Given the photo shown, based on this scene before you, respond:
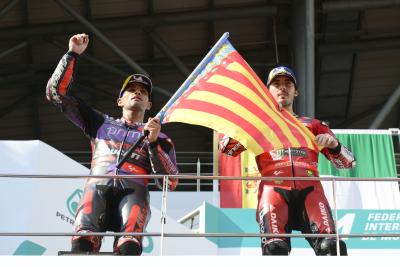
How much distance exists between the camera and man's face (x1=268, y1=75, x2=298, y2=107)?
597 cm

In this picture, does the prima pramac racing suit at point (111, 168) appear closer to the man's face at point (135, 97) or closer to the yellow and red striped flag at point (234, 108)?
the man's face at point (135, 97)

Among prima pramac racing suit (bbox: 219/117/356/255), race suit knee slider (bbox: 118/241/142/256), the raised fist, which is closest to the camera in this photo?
race suit knee slider (bbox: 118/241/142/256)

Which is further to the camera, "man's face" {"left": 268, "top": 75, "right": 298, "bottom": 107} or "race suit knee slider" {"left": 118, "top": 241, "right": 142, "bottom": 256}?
"man's face" {"left": 268, "top": 75, "right": 298, "bottom": 107}

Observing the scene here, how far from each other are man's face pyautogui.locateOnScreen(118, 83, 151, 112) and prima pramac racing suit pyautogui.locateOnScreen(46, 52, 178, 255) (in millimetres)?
137

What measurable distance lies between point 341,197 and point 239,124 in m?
5.58

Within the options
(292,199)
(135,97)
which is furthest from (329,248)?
(135,97)

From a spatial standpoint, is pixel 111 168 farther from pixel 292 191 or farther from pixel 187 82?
pixel 292 191

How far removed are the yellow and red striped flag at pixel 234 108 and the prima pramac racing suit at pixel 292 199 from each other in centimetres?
12

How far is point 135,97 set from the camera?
19.4ft

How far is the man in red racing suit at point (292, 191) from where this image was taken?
5.21 metres

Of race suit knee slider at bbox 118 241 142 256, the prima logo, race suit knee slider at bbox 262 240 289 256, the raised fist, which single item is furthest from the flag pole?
the prima logo

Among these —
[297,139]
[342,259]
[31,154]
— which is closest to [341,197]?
[31,154]

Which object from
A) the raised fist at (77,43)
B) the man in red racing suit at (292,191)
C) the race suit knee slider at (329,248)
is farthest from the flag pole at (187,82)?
the race suit knee slider at (329,248)

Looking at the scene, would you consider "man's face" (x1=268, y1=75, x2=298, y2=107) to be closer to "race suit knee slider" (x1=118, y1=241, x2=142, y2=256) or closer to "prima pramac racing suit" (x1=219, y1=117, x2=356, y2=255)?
"prima pramac racing suit" (x1=219, y1=117, x2=356, y2=255)
